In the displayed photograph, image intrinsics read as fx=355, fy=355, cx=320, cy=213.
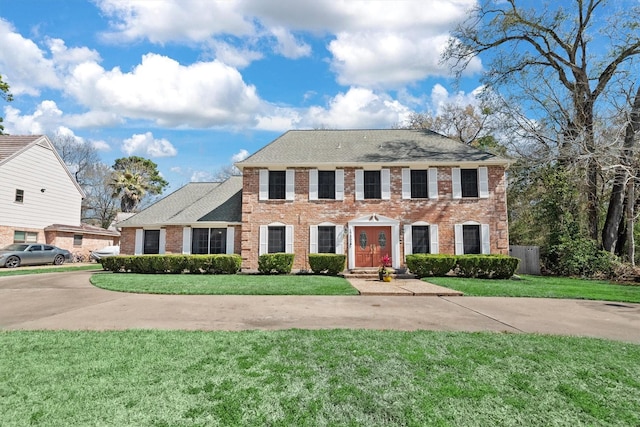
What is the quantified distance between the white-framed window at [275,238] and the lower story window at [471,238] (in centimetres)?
809

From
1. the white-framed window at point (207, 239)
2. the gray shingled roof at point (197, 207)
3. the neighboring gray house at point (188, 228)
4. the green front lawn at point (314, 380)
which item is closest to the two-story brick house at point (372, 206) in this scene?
the white-framed window at point (207, 239)

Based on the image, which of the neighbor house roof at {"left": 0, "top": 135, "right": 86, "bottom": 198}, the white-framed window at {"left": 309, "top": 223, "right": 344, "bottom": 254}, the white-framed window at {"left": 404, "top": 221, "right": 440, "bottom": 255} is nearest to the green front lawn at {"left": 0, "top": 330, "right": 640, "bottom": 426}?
the white-framed window at {"left": 404, "top": 221, "right": 440, "bottom": 255}

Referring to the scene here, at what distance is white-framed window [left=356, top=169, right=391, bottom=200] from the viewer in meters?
16.9

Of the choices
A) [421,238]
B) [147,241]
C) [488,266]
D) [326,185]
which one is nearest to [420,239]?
[421,238]

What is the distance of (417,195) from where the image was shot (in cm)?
1691

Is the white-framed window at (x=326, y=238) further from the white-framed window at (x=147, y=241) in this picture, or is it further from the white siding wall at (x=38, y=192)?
the white siding wall at (x=38, y=192)

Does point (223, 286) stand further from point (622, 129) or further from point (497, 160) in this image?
point (622, 129)

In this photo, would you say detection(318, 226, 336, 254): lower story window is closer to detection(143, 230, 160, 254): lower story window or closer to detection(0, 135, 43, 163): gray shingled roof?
detection(143, 230, 160, 254): lower story window

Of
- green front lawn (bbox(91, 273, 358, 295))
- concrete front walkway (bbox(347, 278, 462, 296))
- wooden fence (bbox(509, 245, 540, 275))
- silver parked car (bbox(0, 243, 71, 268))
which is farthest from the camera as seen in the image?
silver parked car (bbox(0, 243, 71, 268))

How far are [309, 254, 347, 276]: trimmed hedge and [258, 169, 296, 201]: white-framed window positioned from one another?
3325 mm

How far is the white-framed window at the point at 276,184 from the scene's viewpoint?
16906 millimetres

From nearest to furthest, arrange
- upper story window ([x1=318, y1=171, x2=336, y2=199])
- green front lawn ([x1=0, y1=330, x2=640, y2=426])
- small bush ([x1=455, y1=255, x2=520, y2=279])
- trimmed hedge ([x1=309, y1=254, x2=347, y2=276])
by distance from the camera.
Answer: green front lawn ([x1=0, y1=330, x2=640, y2=426]) < small bush ([x1=455, y1=255, x2=520, y2=279]) < trimmed hedge ([x1=309, y1=254, x2=347, y2=276]) < upper story window ([x1=318, y1=171, x2=336, y2=199])

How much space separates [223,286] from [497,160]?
1327cm

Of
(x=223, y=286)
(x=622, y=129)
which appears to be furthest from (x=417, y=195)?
(x=223, y=286)
